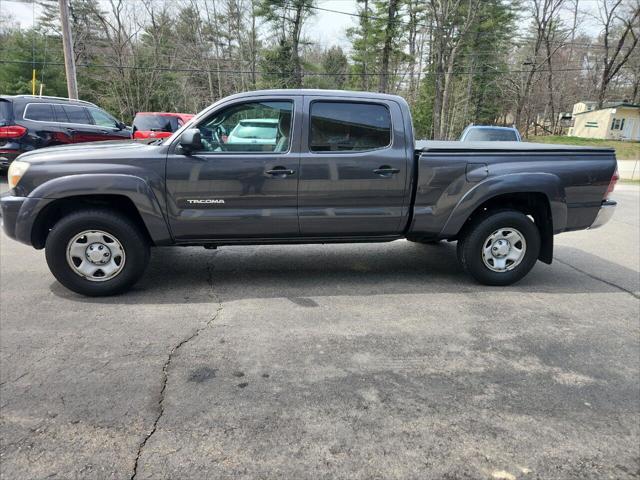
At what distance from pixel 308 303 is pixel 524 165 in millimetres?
2574

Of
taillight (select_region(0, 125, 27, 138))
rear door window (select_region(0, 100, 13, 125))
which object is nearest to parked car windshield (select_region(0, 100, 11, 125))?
rear door window (select_region(0, 100, 13, 125))

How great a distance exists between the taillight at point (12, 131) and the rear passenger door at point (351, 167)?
338 inches

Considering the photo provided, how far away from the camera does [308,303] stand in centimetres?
424

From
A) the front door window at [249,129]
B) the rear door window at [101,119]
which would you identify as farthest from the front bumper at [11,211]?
the rear door window at [101,119]

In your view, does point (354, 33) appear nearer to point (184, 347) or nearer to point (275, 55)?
point (275, 55)

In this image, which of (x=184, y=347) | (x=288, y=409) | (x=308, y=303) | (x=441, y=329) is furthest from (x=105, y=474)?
(x=441, y=329)

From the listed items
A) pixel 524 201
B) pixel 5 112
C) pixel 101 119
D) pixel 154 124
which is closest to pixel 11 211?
pixel 524 201

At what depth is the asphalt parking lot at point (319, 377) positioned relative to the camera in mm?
2268

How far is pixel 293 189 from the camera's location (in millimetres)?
4344

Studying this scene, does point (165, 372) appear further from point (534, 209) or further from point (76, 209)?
point (534, 209)

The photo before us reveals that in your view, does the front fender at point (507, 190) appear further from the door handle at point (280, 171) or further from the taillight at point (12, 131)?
the taillight at point (12, 131)

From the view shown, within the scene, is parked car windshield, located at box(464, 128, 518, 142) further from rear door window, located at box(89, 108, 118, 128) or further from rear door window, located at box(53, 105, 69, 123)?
rear door window, located at box(53, 105, 69, 123)

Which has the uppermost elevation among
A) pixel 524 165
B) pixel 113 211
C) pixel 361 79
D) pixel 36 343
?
pixel 361 79

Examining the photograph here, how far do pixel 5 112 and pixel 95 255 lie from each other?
26.5 ft
